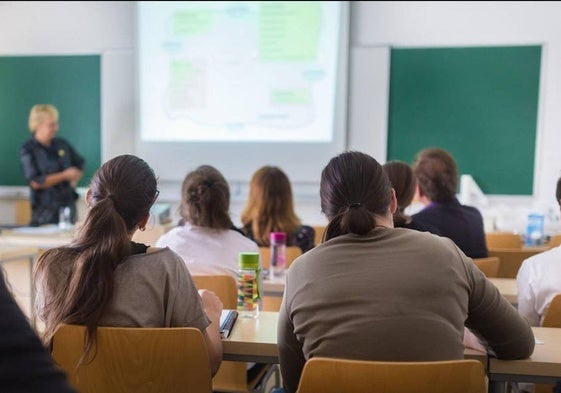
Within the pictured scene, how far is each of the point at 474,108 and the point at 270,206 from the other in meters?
2.80

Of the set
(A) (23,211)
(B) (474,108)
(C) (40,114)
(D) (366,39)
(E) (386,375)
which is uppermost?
(D) (366,39)

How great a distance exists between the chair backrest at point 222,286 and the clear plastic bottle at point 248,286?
0.46 ft

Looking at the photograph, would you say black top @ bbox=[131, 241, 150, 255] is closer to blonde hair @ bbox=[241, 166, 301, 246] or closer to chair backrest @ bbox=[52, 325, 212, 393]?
chair backrest @ bbox=[52, 325, 212, 393]

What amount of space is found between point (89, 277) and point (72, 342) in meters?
0.17

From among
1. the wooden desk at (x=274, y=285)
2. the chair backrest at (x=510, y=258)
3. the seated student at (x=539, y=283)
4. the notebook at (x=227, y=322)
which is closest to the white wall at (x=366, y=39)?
the chair backrest at (x=510, y=258)

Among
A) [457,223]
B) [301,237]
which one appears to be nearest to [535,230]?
[457,223]

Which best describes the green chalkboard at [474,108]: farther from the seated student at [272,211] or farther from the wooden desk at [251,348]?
the wooden desk at [251,348]

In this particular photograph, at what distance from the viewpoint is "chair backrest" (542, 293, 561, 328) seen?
72.2 inches

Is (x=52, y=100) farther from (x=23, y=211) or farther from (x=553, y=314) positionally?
(x=553, y=314)

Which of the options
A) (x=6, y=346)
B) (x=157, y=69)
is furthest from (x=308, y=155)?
(x=6, y=346)

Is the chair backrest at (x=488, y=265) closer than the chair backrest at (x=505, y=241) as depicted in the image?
Yes

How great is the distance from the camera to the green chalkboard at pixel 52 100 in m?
5.68

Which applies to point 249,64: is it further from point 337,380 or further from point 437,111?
point 337,380

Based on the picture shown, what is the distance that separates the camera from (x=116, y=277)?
1499mm
